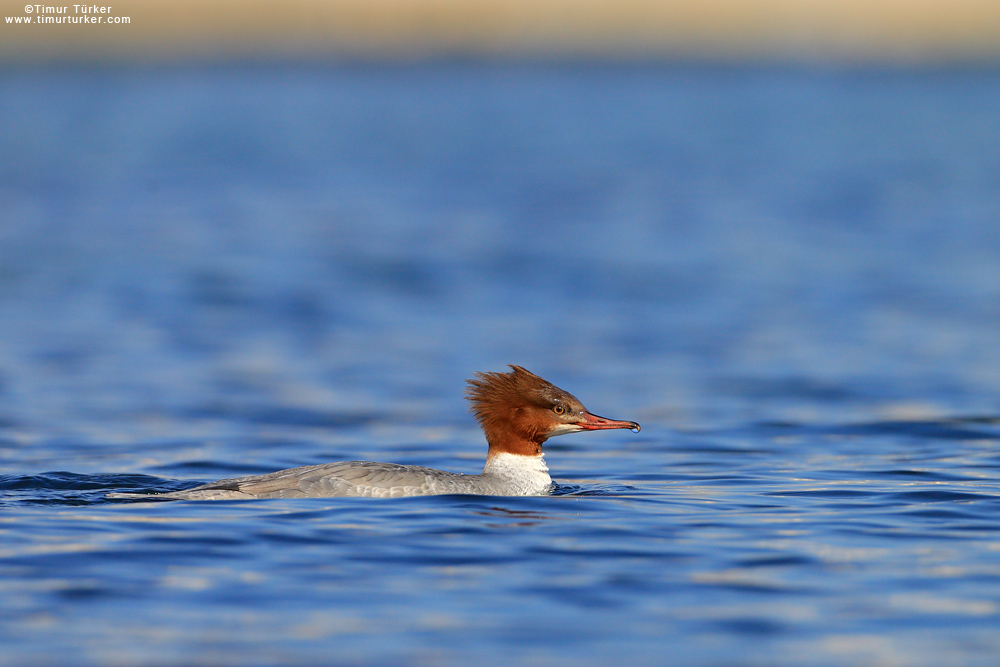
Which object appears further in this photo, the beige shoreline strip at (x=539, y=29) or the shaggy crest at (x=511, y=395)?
the beige shoreline strip at (x=539, y=29)

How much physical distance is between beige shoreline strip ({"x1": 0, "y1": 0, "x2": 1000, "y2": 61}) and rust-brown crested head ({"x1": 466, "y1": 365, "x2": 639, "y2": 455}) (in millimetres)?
59917

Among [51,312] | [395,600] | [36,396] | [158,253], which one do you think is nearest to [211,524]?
[395,600]

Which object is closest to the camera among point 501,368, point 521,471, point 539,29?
point 521,471

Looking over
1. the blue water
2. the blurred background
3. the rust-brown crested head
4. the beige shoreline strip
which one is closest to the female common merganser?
the rust-brown crested head

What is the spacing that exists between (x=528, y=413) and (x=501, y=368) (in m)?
4.91

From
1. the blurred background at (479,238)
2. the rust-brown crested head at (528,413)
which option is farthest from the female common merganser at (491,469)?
the blurred background at (479,238)

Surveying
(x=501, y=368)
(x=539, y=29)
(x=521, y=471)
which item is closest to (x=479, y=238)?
(x=501, y=368)

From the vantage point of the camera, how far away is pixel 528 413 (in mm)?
9953

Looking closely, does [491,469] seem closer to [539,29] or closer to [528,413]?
[528,413]

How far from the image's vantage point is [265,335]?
55.7 feet

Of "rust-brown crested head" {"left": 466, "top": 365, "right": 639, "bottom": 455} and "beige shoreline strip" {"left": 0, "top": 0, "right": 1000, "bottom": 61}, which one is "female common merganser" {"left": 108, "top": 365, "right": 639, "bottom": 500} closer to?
"rust-brown crested head" {"left": 466, "top": 365, "right": 639, "bottom": 455}

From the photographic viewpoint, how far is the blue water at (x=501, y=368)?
684 cm

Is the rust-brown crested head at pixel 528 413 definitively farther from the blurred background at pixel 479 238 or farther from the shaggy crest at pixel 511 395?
the blurred background at pixel 479 238

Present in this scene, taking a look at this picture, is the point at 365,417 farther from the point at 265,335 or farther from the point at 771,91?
the point at 771,91
